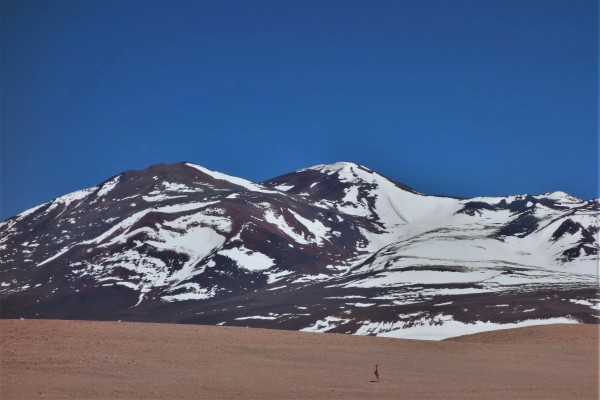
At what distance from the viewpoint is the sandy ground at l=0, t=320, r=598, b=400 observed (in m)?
32.1

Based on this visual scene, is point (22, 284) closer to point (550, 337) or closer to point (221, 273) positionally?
point (221, 273)

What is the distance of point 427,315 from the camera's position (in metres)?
123

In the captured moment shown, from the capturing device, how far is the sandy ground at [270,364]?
32.1 metres

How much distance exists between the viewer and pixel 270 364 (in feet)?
135

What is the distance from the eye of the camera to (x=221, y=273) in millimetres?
188250

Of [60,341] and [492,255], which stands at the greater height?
[492,255]

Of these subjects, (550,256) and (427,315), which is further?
(550,256)

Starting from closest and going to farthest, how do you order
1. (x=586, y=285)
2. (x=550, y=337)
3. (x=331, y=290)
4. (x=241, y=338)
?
1. (x=241, y=338)
2. (x=550, y=337)
3. (x=586, y=285)
4. (x=331, y=290)

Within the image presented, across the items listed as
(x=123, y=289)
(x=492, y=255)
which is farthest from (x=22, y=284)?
A: (x=492, y=255)

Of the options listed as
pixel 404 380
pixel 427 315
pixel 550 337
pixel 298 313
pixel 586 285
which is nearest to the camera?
pixel 404 380

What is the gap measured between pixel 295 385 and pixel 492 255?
16960cm

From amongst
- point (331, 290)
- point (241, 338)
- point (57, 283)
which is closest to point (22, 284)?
point (57, 283)

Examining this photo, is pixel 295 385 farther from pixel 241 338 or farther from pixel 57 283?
pixel 57 283

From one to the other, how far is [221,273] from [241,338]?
14011 cm
